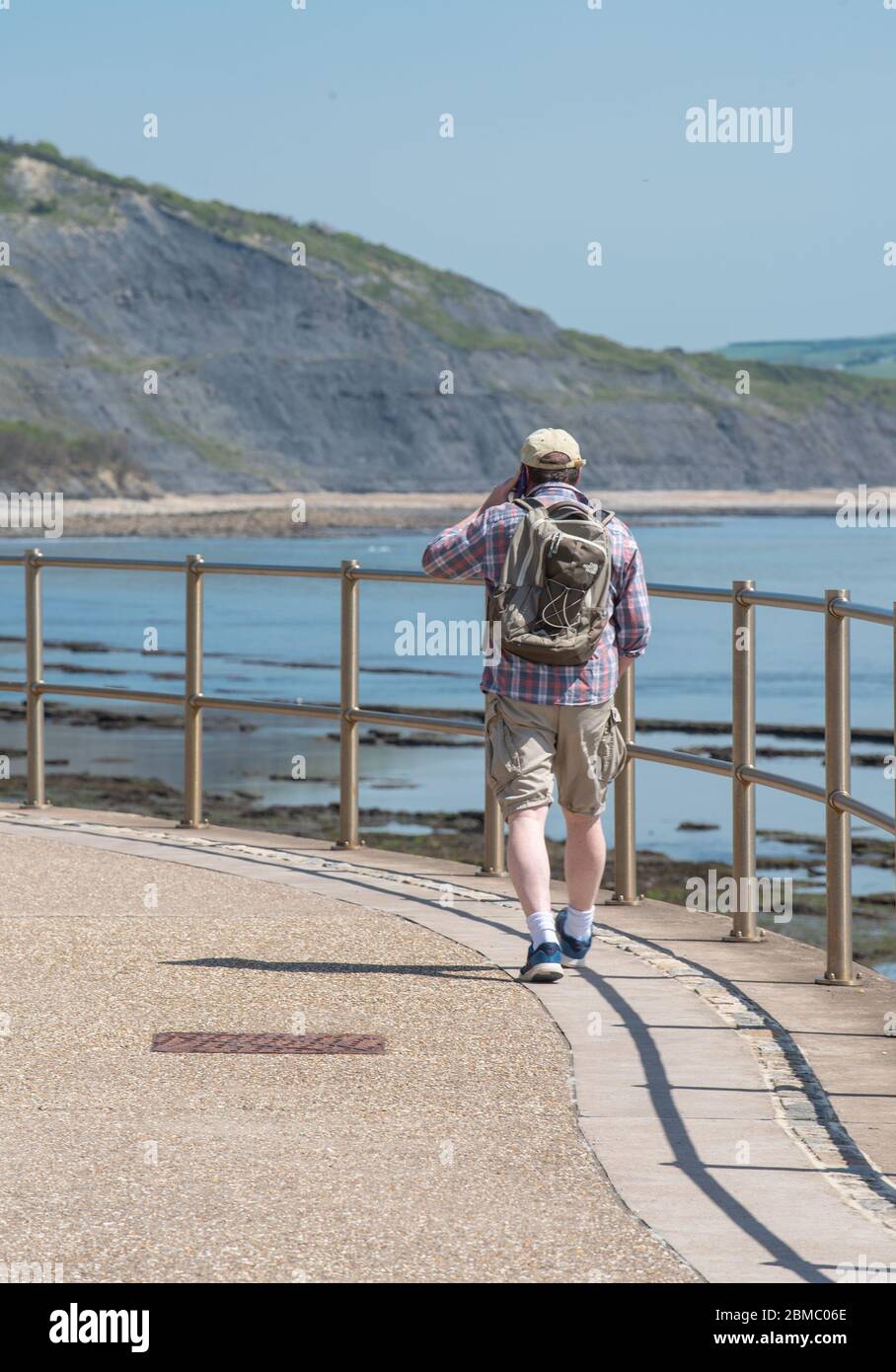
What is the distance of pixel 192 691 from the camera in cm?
980

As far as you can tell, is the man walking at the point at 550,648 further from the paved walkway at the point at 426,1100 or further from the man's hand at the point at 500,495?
the paved walkway at the point at 426,1100

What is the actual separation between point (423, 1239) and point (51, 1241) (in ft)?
2.22

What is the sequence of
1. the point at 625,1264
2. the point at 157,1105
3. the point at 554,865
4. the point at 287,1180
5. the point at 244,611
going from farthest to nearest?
the point at 244,611 → the point at 554,865 → the point at 157,1105 → the point at 287,1180 → the point at 625,1264

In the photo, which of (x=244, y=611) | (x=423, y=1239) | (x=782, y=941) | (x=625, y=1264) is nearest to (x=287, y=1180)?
(x=423, y=1239)

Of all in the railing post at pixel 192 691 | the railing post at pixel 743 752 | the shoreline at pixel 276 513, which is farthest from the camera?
the shoreline at pixel 276 513

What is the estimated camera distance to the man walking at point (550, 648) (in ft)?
20.6

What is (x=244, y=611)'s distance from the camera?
215ft

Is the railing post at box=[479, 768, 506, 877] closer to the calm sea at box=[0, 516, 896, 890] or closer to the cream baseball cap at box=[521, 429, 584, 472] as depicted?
the cream baseball cap at box=[521, 429, 584, 472]

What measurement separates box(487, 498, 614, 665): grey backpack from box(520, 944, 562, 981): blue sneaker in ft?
2.85

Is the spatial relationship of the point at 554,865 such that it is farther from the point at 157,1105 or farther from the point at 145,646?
the point at 145,646

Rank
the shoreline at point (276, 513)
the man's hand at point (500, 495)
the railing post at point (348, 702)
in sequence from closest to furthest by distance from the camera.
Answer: the man's hand at point (500, 495)
the railing post at point (348, 702)
the shoreline at point (276, 513)

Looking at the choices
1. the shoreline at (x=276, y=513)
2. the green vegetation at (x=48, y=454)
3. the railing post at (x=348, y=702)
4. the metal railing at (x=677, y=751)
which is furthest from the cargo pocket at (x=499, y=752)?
the green vegetation at (x=48, y=454)

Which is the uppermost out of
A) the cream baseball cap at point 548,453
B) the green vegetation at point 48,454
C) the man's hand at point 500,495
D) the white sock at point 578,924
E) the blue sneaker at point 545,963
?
the green vegetation at point 48,454

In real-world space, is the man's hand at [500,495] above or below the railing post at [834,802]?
above
